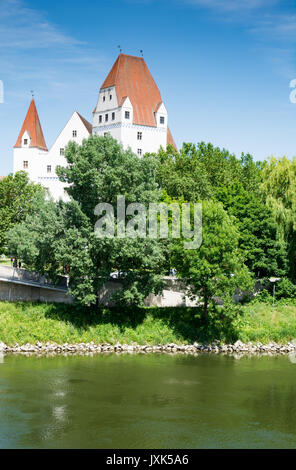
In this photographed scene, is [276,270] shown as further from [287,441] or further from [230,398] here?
[287,441]

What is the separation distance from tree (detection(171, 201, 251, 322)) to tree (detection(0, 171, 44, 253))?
1629cm

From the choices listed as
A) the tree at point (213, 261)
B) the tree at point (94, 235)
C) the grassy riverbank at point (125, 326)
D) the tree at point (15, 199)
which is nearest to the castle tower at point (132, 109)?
the tree at point (15, 199)

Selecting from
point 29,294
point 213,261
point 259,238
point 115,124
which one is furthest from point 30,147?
point 213,261

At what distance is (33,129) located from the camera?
59.4 m

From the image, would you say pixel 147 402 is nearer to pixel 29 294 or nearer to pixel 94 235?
pixel 94 235

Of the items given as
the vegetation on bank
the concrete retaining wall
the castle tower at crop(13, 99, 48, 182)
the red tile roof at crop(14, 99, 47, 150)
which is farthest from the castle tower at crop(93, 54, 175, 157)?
the concrete retaining wall

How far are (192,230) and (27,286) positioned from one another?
35.3 feet

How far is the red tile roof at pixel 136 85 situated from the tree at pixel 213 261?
2731 centimetres

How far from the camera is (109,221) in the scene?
30797mm

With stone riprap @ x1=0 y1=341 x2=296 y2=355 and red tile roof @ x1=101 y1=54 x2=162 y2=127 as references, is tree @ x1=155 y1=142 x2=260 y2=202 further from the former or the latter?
stone riprap @ x1=0 y1=341 x2=296 y2=355

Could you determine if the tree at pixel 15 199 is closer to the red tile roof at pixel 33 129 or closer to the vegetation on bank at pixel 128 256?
the vegetation on bank at pixel 128 256

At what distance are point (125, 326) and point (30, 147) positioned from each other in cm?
3259

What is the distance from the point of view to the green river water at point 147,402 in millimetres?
17750

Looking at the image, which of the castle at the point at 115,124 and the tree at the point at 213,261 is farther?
the castle at the point at 115,124
